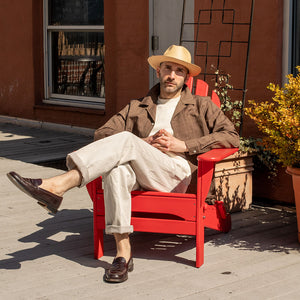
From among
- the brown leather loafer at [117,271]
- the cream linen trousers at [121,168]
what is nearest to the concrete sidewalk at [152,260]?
the brown leather loafer at [117,271]

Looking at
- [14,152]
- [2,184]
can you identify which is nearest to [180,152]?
[2,184]

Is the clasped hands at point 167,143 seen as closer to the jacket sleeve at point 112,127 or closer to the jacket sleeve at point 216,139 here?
the jacket sleeve at point 216,139

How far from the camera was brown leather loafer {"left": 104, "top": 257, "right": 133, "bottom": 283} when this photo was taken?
3680 mm

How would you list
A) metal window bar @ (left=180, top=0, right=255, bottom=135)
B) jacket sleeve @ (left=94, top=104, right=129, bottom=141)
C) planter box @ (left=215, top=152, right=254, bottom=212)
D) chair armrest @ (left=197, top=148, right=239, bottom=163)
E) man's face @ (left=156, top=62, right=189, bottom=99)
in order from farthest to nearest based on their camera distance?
metal window bar @ (left=180, top=0, right=255, bottom=135) < planter box @ (left=215, top=152, right=254, bottom=212) < man's face @ (left=156, top=62, right=189, bottom=99) < jacket sleeve @ (left=94, top=104, right=129, bottom=141) < chair armrest @ (left=197, top=148, right=239, bottom=163)

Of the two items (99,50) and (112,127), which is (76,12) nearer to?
(99,50)

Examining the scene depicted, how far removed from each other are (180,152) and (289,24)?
1813mm

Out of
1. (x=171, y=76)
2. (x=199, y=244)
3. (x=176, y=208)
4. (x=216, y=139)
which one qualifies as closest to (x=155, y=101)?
(x=171, y=76)

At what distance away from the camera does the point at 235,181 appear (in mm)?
5191

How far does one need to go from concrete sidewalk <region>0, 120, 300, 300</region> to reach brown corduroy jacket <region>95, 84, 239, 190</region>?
60 cm

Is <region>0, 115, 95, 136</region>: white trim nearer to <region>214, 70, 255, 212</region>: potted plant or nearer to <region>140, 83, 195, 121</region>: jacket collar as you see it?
<region>214, 70, 255, 212</region>: potted plant

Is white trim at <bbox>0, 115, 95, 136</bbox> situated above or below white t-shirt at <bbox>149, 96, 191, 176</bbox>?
below

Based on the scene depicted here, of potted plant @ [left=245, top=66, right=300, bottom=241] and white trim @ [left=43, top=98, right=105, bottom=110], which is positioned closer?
potted plant @ [left=245, top=66, right=300, bottom=241]

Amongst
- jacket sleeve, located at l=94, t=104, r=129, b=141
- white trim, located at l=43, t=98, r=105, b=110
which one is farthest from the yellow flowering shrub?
white trim, located at l=43, t=98, r=105, b=110

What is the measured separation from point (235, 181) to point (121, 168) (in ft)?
5.14
